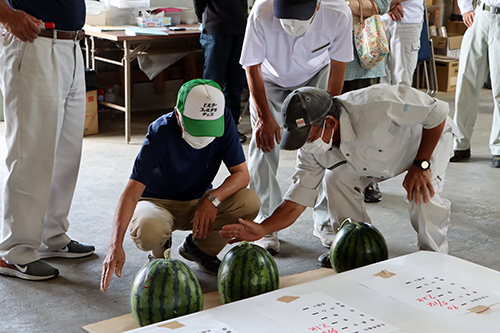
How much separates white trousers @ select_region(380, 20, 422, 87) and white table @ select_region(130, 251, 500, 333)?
8.20 feet

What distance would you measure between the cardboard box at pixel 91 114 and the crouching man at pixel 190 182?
3117 mm

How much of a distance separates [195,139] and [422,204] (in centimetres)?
100

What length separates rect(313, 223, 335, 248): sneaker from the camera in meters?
3.02

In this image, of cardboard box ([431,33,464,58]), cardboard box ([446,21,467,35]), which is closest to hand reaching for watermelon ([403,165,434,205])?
cardboard box ([431,33,464,58])

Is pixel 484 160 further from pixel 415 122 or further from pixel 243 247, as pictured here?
pixel 243 247

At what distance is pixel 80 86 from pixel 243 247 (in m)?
1.24

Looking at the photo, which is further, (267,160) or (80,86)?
(267,160)

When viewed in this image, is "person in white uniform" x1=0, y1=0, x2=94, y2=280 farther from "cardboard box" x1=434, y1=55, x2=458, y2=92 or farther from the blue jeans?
"cardboard box" x1=434, y1=55, x2=458, y2=92

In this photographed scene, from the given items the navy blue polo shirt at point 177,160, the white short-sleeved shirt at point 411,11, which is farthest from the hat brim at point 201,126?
the white short-sleeved shirt at point 411,11

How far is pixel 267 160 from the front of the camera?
2.98m

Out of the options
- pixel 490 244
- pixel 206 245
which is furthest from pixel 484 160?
pixel 206 245

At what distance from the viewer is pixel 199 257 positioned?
2.72m

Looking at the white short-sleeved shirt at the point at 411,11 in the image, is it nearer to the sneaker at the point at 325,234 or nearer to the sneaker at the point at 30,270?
the sneaker at the point at 325,234

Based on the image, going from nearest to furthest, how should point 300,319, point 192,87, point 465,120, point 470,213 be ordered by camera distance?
point 300,319 → point 192,87 → point 470,213 → point 465,120
